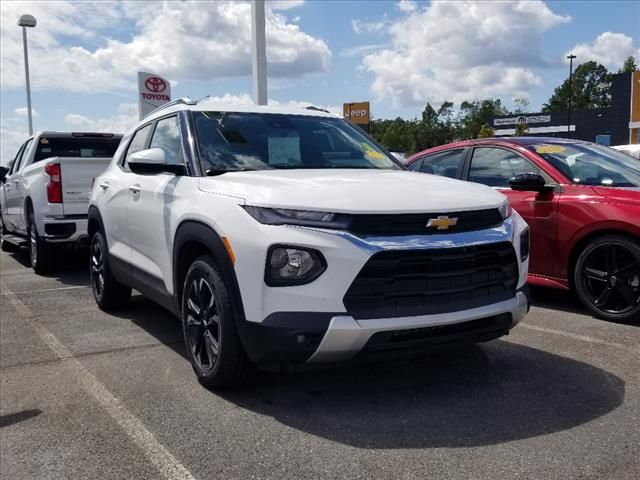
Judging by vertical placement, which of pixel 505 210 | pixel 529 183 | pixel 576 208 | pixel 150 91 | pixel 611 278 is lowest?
pixel 611 278

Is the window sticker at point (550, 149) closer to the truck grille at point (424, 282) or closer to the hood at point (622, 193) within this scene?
the hood at point (622, 193)

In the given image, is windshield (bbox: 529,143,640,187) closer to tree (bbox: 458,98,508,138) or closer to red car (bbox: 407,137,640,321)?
red car (bbox: 407,137,640,321)

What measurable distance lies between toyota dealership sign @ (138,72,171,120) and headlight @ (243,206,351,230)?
11520 mm

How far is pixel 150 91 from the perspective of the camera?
1427cm

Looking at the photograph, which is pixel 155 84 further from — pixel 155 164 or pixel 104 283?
pixel 155 164

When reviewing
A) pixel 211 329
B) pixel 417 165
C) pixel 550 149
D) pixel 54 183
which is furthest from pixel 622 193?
pixel 54 183

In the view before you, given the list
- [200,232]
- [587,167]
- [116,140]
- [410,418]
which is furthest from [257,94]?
[410,418]

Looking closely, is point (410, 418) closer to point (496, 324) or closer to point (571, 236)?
point (496, 324)

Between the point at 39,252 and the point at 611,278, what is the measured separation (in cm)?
702

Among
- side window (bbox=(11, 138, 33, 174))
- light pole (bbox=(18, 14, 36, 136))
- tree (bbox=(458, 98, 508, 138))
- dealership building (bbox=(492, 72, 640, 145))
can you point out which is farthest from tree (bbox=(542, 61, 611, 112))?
side window (bbox=(11, 138, 33, 174))

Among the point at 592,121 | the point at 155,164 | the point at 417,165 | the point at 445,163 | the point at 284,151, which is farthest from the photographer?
the point at 592,121

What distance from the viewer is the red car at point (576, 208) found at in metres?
5.09

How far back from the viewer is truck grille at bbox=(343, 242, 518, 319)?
10.2 ft

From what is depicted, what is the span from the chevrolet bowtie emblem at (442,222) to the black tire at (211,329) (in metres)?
1.17
